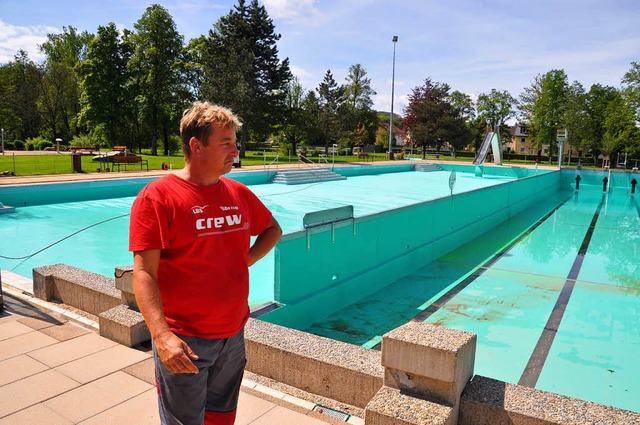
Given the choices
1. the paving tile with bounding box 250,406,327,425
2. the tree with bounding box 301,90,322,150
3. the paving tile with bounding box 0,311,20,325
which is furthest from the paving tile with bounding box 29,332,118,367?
the tree with bounding box 301,90,322,150

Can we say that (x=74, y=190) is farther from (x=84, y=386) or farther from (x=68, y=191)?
(x=84, y=386)

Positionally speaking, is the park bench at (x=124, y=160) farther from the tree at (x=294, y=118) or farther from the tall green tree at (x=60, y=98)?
the tall green tree at (x=60, y=98)

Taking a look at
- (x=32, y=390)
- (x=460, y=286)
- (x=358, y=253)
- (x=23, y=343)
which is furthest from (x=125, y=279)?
(x=460, y=286)

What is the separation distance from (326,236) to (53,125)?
58613 millimetres

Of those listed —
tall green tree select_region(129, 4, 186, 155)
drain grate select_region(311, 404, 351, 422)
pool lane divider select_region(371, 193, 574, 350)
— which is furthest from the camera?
tall green tree select_region(129, 4, 186, 155)

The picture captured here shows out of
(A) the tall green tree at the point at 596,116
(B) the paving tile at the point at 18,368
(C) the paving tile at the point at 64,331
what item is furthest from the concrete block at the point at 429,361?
(A) the tall green tree at the point at 596,116

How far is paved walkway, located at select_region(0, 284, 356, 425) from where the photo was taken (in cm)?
300

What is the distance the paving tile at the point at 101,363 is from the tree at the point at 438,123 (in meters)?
54.8

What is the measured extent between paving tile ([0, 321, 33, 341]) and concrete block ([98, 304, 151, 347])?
74 centimetres

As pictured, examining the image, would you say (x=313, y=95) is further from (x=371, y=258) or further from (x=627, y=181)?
(x=371, y=258)

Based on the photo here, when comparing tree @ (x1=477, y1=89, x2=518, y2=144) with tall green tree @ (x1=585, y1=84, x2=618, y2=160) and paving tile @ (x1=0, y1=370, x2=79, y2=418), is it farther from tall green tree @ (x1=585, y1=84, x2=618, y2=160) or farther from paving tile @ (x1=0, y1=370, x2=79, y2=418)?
paving tile @ (x1=0, y1=370, x2=79, y2=418)

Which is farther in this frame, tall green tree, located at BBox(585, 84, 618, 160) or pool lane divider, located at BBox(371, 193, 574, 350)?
tall green tree, located at BBox(585, 84, 618, 160)

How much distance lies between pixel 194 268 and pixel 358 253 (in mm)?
5691

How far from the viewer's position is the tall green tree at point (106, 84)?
1657 inches
